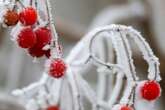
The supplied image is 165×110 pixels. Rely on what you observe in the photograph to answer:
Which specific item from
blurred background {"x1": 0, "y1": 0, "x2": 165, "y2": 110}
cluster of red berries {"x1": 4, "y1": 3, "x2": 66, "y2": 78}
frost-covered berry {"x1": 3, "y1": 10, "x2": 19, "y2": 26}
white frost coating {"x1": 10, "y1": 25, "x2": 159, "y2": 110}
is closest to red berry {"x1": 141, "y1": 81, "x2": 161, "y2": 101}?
white frost coating {"x1": 10, "y1": 25, "x2": 159, "y2": 110}

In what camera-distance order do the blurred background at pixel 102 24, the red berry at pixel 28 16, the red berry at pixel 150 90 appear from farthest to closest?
the blurred background at pixel 102 24 < the red berry at pixel 150 90 < the red berry at pixel 28 16

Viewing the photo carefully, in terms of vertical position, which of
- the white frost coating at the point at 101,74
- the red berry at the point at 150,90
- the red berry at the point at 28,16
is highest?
the red berry at the point at 28,16

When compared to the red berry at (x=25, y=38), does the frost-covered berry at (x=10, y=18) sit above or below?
above

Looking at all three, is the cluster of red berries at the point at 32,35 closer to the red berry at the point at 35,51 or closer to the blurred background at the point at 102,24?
the red berry at the point at 35,51

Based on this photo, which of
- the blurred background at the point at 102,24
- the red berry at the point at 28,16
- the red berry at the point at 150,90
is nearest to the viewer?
the red berry at the point at 28,16

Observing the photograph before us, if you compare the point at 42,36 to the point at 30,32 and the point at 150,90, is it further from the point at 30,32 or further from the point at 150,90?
the point at 150,90

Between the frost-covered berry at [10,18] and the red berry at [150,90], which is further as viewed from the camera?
the red berry at [150,90]

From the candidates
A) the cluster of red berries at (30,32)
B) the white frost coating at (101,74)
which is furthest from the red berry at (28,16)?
the white frost coating at (101,74)

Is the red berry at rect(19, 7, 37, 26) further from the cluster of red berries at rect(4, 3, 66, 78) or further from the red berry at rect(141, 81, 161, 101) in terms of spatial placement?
the red berry at rect(141, 81, 161, 101)

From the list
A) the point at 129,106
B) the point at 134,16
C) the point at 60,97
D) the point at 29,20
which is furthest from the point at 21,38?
the point at 134,16
